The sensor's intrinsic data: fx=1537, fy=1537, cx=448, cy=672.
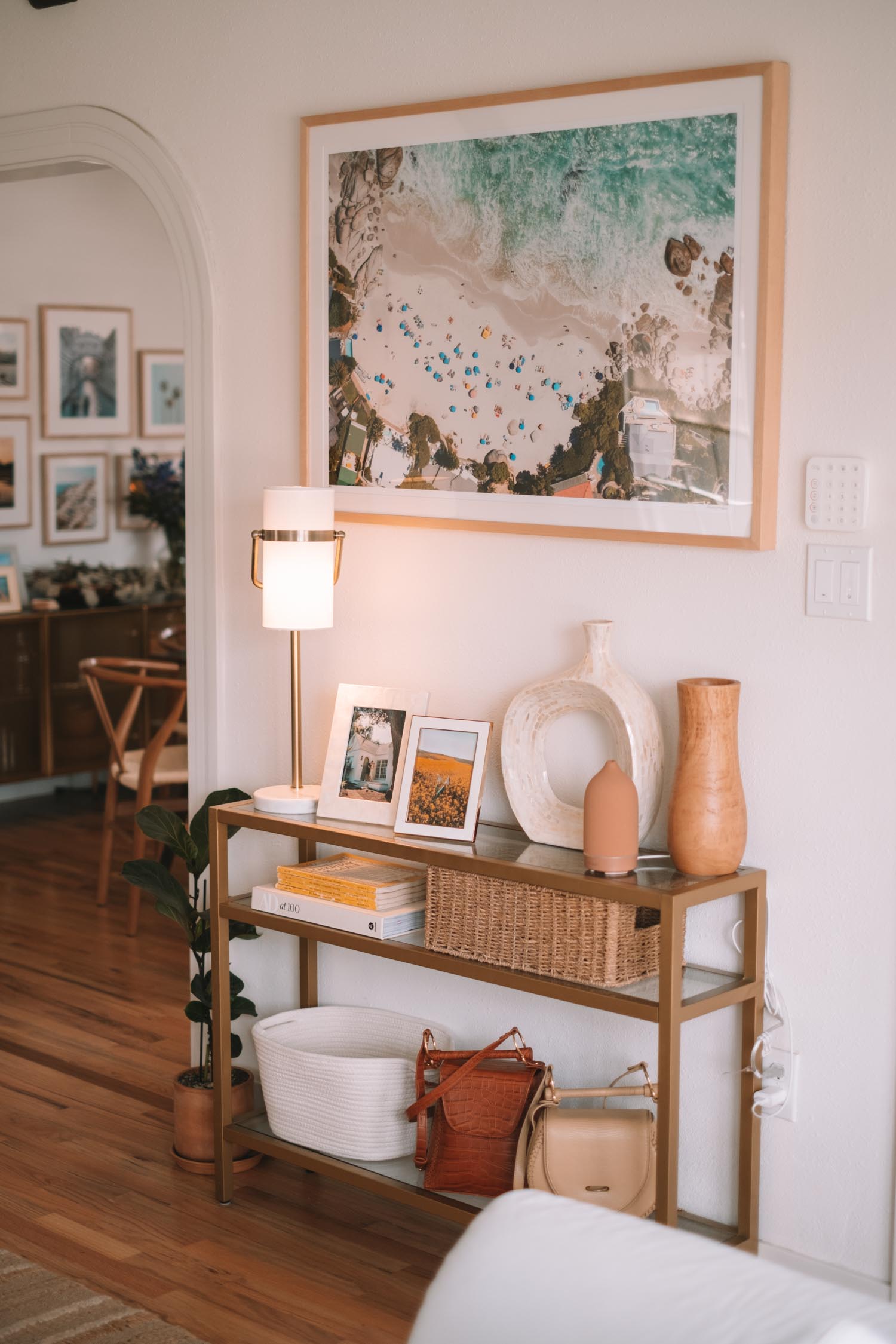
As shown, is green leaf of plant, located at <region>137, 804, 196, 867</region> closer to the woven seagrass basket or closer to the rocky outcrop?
the woven seagrass basket

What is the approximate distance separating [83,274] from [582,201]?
4.42m

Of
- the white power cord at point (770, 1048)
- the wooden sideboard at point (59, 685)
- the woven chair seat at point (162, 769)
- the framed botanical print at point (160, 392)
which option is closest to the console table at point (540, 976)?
the white power cord at point (770, 1048)

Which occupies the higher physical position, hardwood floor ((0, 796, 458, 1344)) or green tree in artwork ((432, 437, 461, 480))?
green tree in artwork ((432, 437, 461, 480))

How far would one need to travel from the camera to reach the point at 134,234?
6.88 meters

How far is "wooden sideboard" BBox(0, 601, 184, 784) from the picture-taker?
635 centimetres

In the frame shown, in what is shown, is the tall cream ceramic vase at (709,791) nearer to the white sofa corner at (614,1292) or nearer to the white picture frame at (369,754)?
the white picture frame at (369,754)

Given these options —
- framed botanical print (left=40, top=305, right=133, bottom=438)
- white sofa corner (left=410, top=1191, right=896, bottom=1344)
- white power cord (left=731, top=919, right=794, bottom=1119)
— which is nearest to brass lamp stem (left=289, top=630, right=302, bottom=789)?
white power cord (left=731, top=919, right=794, bottom=1119)

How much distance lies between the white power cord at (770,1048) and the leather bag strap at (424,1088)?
448mm

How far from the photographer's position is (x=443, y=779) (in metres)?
2.98

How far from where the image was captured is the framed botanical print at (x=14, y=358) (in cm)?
655

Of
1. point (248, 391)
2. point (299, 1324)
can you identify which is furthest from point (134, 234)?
point (299, 1324)

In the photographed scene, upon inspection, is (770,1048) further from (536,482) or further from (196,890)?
(196,890)

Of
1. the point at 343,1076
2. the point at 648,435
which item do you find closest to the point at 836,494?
the point at 648,435

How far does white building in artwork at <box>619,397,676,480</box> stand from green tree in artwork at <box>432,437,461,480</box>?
40 centimetres
